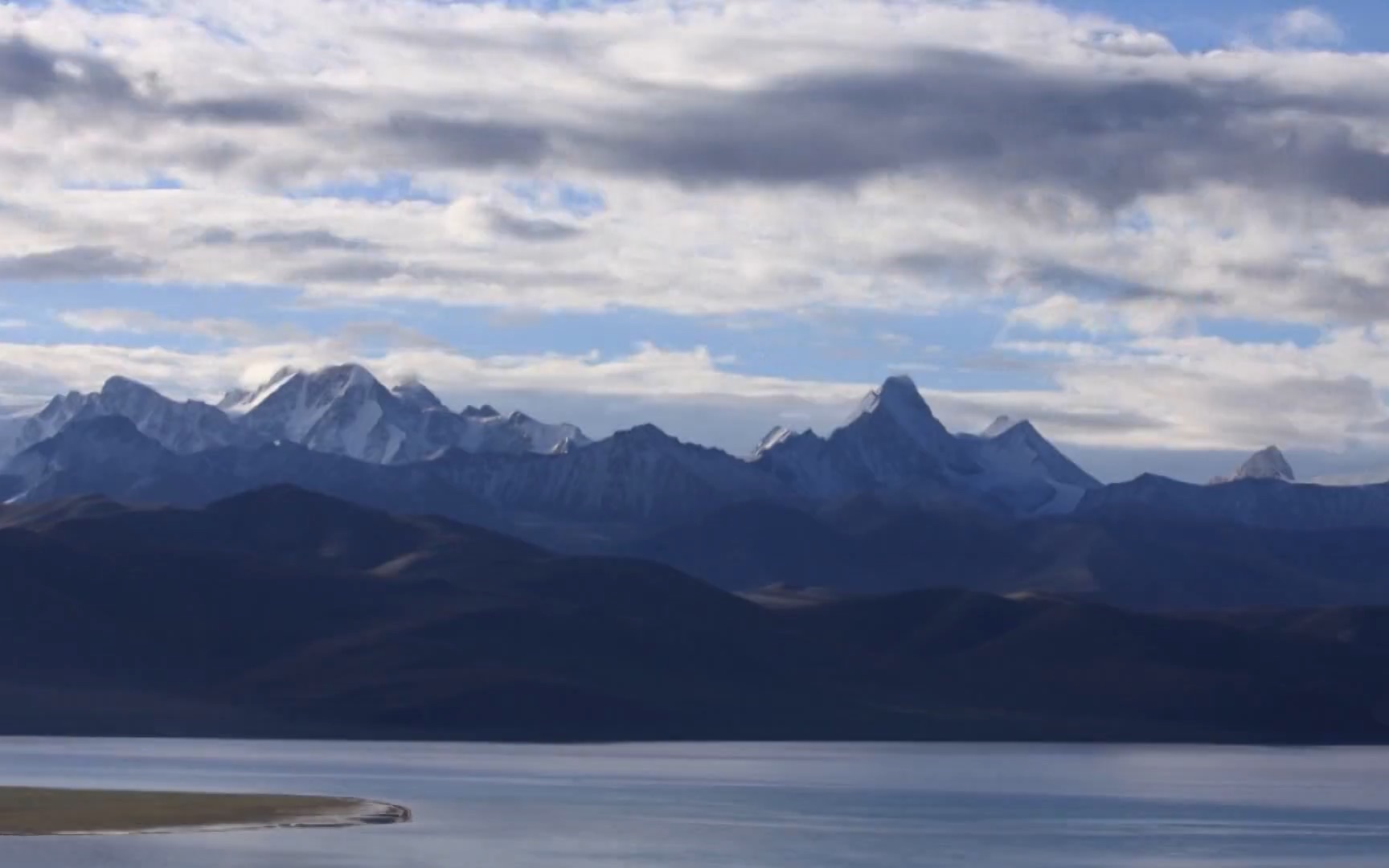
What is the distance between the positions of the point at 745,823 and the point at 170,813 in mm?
29577

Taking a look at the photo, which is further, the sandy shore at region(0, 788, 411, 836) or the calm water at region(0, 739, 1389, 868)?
the sandy shore at region(0, 788, 411, 836)

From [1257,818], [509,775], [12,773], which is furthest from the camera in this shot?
[509,775]

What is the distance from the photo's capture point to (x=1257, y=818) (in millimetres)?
150125

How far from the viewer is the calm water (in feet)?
367

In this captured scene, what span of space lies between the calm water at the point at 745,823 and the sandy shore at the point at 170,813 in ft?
9.67

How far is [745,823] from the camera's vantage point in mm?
136500

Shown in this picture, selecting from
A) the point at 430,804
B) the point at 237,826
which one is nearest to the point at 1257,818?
the point at 430,804

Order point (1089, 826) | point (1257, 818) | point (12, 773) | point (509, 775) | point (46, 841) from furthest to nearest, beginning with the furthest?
1. point (509, 775)
2. point (12, 773)
3. point (1257, 818)
4. point (1089, 826)
5. point (46, 841)

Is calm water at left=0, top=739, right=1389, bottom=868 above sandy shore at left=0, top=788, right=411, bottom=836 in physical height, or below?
below

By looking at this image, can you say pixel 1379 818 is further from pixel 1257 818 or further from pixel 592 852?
pixel 592 852

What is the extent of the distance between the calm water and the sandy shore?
295 cm

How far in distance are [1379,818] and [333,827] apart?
208 ft

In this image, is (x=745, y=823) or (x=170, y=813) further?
(x=745, y=823)

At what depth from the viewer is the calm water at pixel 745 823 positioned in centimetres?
11188
